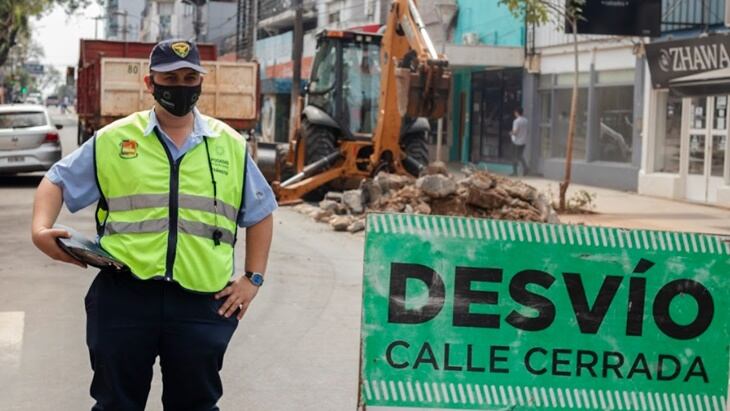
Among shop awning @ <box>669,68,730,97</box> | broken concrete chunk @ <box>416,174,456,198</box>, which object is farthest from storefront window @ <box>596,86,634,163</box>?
broken concrete chunk @ <box>416,174,456,198</box>

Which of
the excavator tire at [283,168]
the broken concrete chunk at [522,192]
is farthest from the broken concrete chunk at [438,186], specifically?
the excavator tire at [283,168]

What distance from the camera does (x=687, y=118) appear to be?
23484 millimetres

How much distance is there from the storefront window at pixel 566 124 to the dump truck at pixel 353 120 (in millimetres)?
10082

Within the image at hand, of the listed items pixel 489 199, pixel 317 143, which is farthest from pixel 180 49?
pixel 317 143

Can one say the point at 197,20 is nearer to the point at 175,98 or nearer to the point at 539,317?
the point at 539,317

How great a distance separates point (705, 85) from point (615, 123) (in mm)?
10490

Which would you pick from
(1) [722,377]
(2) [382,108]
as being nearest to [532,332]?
(1) [722,377]

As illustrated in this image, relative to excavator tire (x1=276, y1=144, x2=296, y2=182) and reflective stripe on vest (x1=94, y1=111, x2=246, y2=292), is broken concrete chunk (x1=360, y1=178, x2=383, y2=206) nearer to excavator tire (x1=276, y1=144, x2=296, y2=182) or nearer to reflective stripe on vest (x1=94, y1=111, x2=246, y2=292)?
excavator tire (x1=276, y1=144, x2=296, y2=182)

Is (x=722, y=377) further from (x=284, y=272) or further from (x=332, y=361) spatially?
(x=284, y=272)

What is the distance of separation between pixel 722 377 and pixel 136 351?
8.75ft

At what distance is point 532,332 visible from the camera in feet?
17.6

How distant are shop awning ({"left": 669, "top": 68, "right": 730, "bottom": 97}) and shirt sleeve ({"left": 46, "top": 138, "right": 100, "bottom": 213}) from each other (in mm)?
14015

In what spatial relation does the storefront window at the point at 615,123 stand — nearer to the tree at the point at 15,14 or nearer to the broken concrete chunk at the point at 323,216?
the broken concrete chunk at the point at 323,216

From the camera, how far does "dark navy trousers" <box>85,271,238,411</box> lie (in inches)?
173
